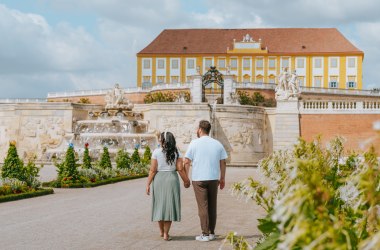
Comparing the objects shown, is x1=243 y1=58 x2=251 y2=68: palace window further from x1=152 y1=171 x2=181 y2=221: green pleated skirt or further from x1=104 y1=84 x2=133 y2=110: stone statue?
x1=152 y1=171 x2=181 y2=221: green pleated skirt

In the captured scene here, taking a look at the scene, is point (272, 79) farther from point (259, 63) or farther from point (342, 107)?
point (342, 107)

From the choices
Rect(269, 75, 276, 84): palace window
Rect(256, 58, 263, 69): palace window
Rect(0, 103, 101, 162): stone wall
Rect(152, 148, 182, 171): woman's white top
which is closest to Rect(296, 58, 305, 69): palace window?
Rect(269, 75, 276, 84): palace window

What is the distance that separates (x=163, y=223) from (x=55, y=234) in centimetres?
166

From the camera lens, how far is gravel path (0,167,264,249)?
7.88m

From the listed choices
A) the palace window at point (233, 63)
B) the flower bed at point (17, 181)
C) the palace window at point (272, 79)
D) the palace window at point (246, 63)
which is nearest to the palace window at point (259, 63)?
the palace window at point (246, 63)

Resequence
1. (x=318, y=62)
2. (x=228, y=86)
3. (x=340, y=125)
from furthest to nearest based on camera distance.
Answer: (x=318, y=62) → (x=228, y=86) → (x=340, y=125)

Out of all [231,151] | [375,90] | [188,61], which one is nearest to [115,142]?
[231,151]

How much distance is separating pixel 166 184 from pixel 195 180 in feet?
1.38

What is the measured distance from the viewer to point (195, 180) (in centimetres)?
834

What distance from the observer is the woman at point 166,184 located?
8.20 m

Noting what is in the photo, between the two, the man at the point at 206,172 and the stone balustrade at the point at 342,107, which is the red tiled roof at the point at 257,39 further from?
the man at the point at 206,172

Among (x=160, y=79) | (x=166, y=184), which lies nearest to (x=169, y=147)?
(x=166, y=184)

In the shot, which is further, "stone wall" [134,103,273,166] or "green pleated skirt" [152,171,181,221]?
"stone wall" [134,103,273,166]

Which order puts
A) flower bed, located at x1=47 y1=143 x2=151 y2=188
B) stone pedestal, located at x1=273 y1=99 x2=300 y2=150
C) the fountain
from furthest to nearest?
stone pedestal, located at x1=273 y1=99 x2=300 y2=150, the fountain, flower bed, located at x1=47 y1=143 x2=151 y2=188
